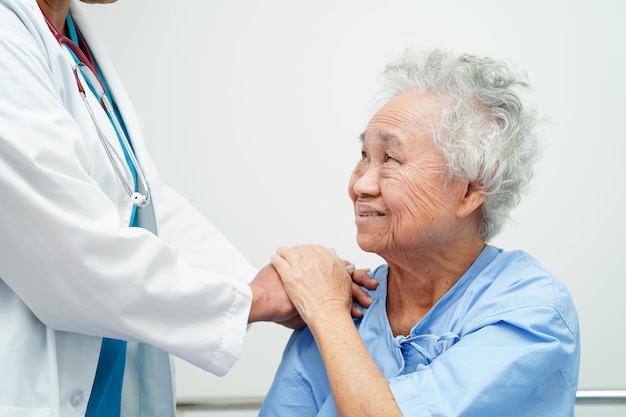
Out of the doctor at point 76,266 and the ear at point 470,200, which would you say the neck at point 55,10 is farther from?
the ear at point 470,200

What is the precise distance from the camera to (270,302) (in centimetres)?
121

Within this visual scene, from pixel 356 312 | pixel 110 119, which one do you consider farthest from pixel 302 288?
pixel 110 119

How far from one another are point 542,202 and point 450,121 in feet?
2.89

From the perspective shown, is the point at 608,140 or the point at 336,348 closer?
the point at 336,348

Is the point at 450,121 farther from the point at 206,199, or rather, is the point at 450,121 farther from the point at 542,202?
the point at 206,199

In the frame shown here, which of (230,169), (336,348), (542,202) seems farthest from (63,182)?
(542,202)

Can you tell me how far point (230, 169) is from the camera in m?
2.09

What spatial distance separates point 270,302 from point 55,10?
691 millimetres

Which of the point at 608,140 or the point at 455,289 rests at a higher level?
the point at 608,140

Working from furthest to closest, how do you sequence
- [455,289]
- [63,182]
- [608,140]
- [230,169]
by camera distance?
[230,169], [608,140], [455,289], [63,182]

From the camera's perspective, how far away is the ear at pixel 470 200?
118 cm

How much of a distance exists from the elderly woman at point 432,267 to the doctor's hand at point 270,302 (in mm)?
22

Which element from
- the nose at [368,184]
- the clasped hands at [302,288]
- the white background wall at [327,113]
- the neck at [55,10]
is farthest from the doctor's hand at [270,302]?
the white background wall at [327,113]

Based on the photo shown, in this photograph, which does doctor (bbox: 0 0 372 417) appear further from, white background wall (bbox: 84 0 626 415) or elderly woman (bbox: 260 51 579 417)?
white background wall (bbox: 84 0 626 415)
